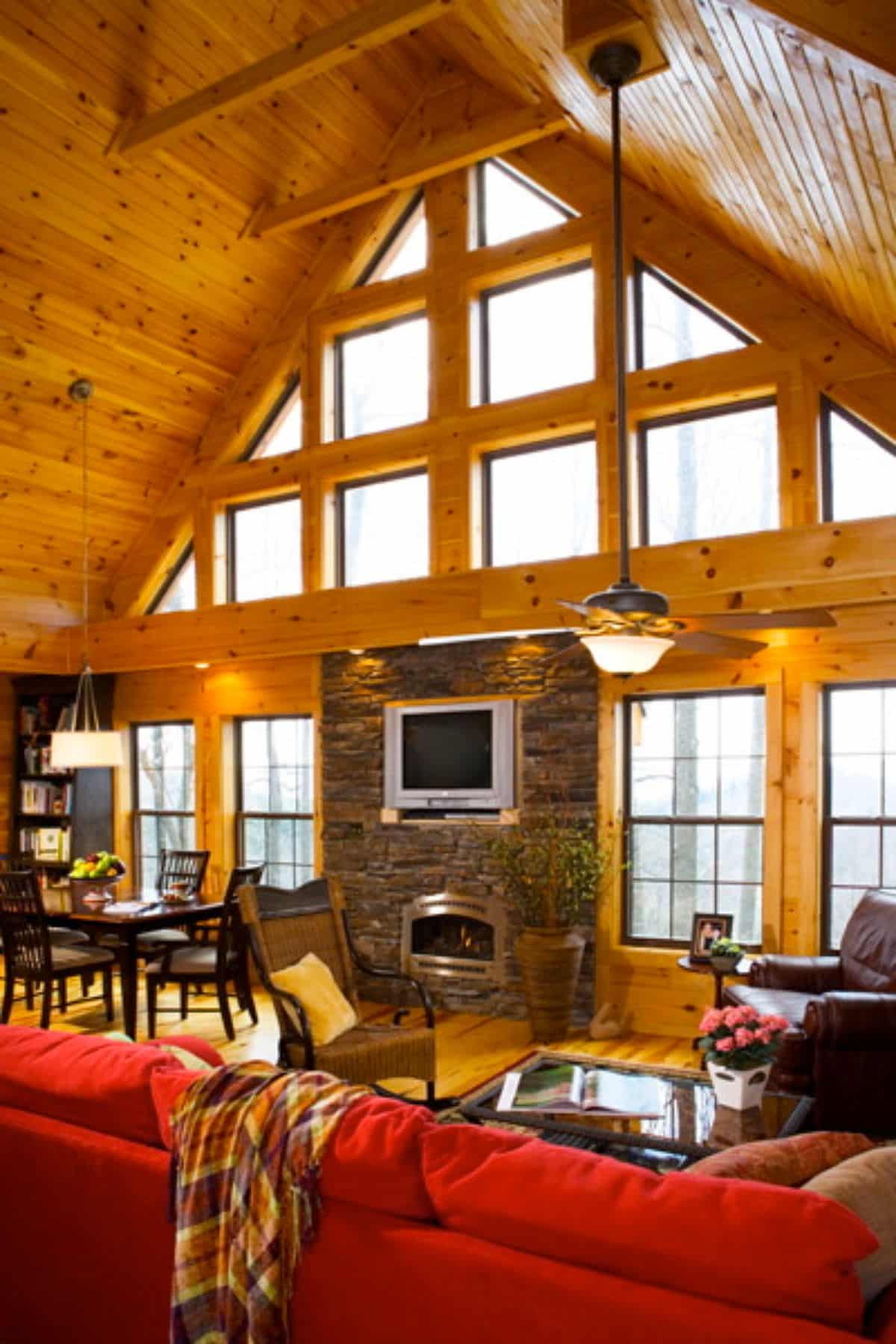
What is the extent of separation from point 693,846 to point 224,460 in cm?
461

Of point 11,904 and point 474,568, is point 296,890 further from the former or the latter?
point 474,568

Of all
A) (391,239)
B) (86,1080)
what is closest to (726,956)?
A: (86,1080)

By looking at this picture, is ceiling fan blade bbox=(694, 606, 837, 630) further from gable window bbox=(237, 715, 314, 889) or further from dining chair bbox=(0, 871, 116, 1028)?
gable window bbox=(237, 715, 314, 889)

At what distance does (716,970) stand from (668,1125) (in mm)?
1988

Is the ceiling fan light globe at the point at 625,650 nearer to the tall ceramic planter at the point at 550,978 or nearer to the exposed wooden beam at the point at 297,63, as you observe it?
the tall ceramic planter at the point at 550,978

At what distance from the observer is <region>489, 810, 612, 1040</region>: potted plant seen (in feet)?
20.3

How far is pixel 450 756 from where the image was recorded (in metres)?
7.00

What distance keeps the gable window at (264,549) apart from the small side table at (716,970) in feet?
13.0

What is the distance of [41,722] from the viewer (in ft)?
29.4

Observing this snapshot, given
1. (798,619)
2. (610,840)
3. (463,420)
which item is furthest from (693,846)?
(463,420)

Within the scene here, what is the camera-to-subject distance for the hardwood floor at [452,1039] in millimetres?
5703

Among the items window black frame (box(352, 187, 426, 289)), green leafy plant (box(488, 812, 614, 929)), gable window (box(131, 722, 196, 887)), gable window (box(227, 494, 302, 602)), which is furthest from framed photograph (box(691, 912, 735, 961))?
window black frame (box(352, 187, 426, 289))

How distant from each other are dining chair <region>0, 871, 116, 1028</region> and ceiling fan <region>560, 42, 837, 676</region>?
3.69 metres

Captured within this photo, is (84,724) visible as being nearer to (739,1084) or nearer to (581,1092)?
(581,1092)
